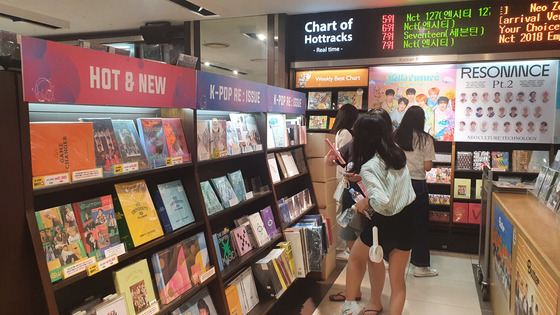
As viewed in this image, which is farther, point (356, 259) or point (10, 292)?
point (356, 259)

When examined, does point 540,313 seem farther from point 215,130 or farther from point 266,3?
point 266,3

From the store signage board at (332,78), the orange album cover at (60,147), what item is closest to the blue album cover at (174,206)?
the orange album cover at (60,147)

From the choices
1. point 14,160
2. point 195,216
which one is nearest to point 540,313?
point 195,216

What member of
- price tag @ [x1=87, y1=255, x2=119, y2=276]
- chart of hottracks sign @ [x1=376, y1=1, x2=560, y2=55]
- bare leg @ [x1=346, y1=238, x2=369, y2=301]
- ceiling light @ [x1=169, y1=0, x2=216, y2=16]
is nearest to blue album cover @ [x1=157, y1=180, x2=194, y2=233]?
price tag @ [x1=87, y1=255, x2=119, y2=276]

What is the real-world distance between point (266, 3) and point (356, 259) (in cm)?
338

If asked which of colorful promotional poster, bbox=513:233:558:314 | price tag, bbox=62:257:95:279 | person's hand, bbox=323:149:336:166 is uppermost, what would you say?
person's hand, bbox=323:149:336:166

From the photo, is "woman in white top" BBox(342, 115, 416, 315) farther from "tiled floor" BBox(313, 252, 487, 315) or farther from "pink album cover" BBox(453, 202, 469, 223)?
"pink album cover" BBox(453, 202, 469, 223)

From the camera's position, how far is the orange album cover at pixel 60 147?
5.05 feet

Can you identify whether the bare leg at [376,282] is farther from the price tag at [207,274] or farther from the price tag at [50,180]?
the price tag at [50,180]

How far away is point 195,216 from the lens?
2412mm

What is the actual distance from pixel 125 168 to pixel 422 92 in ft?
13.0

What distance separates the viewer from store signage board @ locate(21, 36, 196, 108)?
1.44m

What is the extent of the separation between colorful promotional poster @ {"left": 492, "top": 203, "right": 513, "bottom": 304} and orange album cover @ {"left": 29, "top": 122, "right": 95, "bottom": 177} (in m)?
2.36

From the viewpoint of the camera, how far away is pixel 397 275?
2.83 metres
